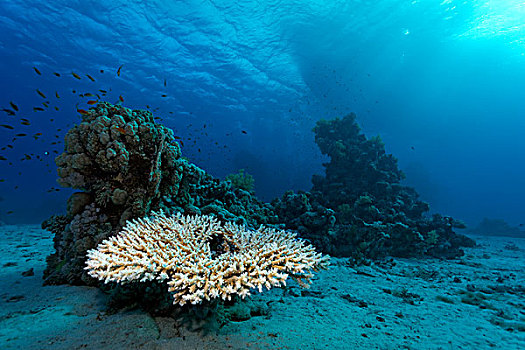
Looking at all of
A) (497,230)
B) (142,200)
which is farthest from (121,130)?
(497,230)

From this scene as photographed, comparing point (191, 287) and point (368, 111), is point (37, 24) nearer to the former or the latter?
point (191, 287)

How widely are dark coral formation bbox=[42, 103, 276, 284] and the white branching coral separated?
1.30 m

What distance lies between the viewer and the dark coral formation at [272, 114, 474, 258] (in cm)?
906

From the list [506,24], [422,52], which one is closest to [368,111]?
[422,52]

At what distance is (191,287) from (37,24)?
3245cm

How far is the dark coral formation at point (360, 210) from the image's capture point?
29.7ft

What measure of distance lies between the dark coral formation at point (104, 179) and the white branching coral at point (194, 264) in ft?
4.26

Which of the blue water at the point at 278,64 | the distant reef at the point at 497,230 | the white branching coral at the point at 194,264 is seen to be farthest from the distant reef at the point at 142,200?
the distant reef at the point at 497,230

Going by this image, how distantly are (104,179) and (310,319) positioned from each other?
4.92 m

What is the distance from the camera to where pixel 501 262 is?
9.62 m

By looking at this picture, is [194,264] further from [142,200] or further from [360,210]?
[360,210]

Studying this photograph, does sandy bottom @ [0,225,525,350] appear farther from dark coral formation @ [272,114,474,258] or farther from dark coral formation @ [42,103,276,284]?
dark coral formation @ [272,114,474,258]

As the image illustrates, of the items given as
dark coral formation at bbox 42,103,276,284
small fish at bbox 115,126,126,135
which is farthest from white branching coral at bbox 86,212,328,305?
small fish at bbox 115,126,126,135

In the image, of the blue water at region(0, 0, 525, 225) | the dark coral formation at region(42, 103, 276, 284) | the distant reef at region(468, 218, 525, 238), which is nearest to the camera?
the dark coral formation at region(42, 103, 276, 284)
